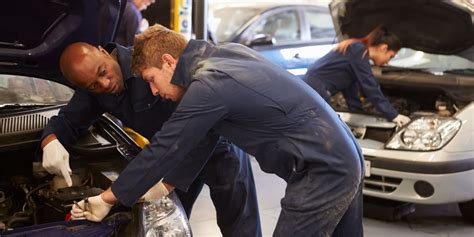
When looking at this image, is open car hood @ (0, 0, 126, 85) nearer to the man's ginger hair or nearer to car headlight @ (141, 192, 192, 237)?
the man's ginger hair

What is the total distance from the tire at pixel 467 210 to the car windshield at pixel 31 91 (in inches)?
101

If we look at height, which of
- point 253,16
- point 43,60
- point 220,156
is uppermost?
point 43,60

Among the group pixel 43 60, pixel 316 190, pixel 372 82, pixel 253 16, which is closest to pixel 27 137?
pixel 43 60

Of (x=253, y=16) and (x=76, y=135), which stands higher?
(x=76, y=135)

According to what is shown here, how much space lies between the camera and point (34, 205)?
2.40 metres

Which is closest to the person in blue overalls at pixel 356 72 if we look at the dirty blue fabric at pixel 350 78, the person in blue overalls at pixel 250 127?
the dirty blue fabric at pixel 350 78

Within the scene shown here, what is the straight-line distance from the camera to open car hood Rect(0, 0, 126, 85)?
2.67 metres

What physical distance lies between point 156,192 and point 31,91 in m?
1.00

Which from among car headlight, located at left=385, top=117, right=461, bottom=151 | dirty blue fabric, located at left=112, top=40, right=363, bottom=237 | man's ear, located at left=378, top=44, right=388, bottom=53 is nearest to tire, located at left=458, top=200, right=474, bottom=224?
car headlight, located at left=385, top=117, right=461, bottom=151

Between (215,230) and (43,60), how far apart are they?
5.51ft

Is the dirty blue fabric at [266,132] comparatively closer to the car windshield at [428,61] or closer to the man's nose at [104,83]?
the man's nose at [104,83]

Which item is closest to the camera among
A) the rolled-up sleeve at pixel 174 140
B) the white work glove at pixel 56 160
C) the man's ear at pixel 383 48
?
the rolled-up sleeve at pixel 174 140

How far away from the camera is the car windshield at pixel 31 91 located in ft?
9.39

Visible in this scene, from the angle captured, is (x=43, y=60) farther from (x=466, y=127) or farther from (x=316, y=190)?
(x=466, y=127)
